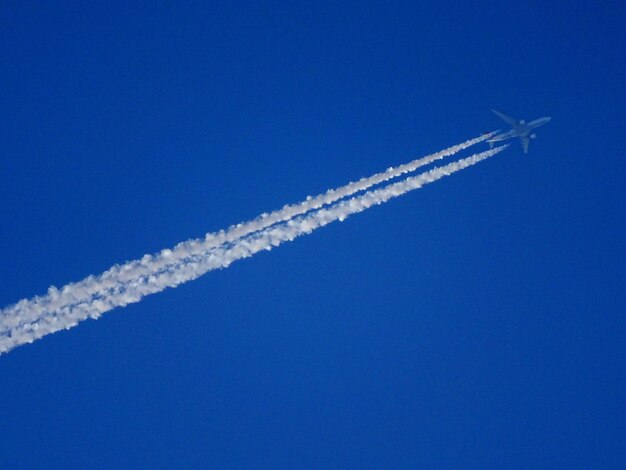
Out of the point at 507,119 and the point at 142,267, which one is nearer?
the point at 142,267

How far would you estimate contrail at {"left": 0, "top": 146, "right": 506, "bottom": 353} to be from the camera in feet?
47.4

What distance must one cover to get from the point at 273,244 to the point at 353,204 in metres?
4.62

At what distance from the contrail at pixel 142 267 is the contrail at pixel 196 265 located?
0.18m

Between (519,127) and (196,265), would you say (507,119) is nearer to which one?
(519,127)

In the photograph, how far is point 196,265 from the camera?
16.9 metres

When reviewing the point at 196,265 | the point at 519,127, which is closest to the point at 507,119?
the point at 519,127

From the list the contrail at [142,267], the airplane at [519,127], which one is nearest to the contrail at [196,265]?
the contrail at [142,267]

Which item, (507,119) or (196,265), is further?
(507,119)

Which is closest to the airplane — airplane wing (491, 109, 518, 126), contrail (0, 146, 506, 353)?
→ airplane wing (491, 109, 518, 126)

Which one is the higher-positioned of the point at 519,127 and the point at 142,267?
the point at 519,127

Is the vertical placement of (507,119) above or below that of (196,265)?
above

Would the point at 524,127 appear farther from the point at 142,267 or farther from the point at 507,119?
Answer: the point at 142,267

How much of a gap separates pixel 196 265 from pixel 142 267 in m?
1.69

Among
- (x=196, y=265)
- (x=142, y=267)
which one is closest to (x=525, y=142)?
(x=196, y=265)
